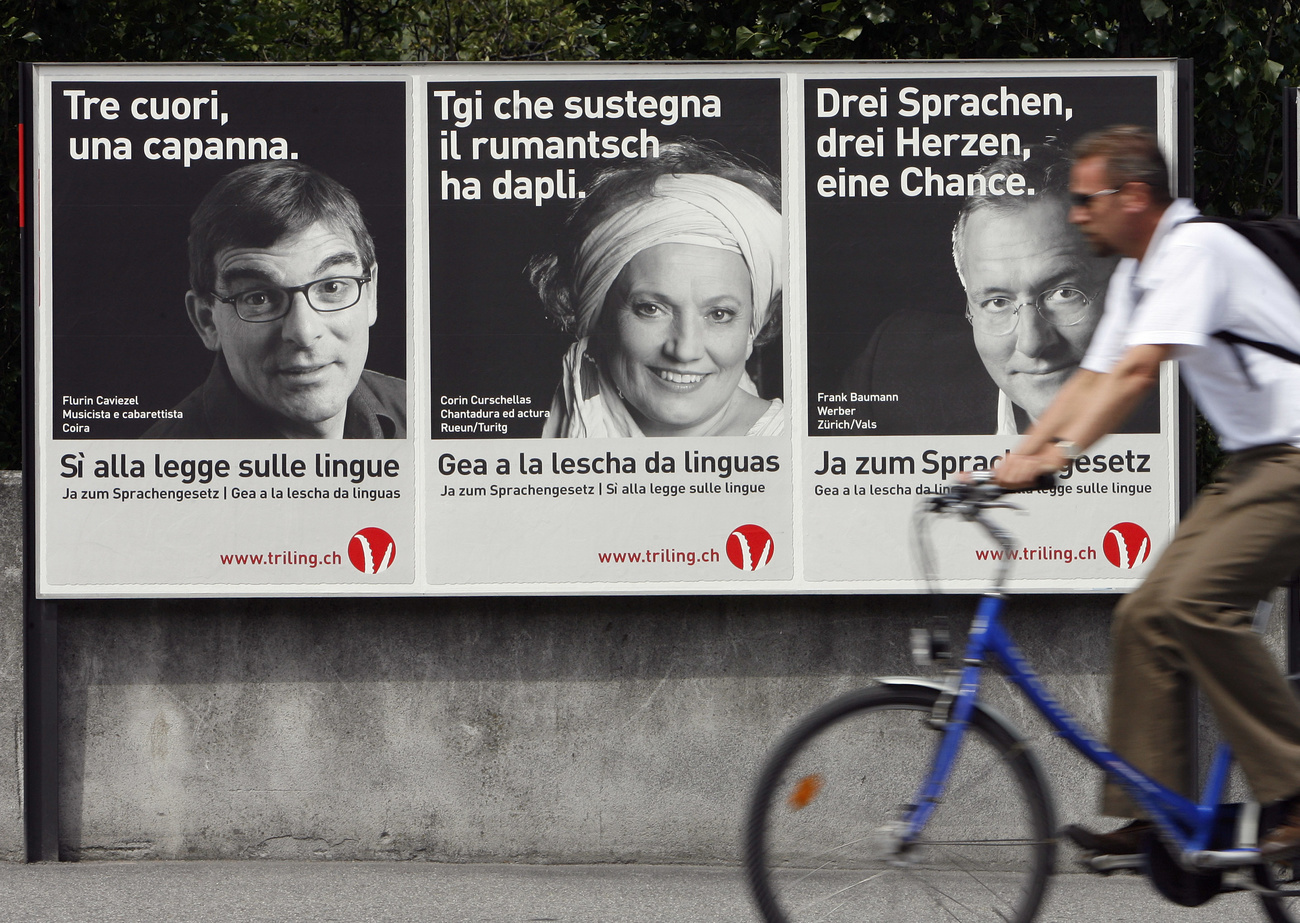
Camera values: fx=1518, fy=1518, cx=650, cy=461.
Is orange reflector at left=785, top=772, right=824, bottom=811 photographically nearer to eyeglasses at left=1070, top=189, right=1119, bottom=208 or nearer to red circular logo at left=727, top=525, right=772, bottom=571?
eyeglasses at left=1070, top=189, right=1119, bottom=208

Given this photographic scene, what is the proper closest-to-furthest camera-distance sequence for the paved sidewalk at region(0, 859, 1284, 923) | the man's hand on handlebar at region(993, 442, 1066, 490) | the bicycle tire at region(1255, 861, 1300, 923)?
the man's hand on handlebar at region(993, 442, 1066, 490), the bicycle tire at region(1255, 861, 1300, 923), the paved sidewalk at region(0, 859, 1284, 923)

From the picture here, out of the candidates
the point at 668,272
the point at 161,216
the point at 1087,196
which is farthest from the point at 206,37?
the point at 1087,196

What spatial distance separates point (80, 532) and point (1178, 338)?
3.88m

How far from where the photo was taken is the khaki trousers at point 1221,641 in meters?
3.16

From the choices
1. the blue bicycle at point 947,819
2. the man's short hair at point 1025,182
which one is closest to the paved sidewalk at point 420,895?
the blue bicycle at point 947,819

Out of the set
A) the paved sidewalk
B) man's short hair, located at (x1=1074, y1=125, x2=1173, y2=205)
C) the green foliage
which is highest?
the green foliage

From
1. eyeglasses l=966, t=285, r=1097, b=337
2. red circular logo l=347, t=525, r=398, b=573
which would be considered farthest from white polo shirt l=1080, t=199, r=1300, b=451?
red circular logo l=347, t=525, r=398, b=573

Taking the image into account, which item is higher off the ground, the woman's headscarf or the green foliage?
the green foliage

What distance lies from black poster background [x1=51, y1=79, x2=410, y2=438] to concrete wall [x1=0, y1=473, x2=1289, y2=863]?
2.84 feet

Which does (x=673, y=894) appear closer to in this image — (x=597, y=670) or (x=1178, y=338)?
(x=597, y=670)

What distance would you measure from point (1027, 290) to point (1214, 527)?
2.28m

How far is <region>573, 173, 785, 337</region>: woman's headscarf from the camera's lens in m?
5.42

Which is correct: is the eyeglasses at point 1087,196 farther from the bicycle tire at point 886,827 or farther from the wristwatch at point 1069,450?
the bicycle tire at point 886,827

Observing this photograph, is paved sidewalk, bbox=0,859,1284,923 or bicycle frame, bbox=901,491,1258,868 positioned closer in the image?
bicycle frame, bbox=901,491,1258,868
